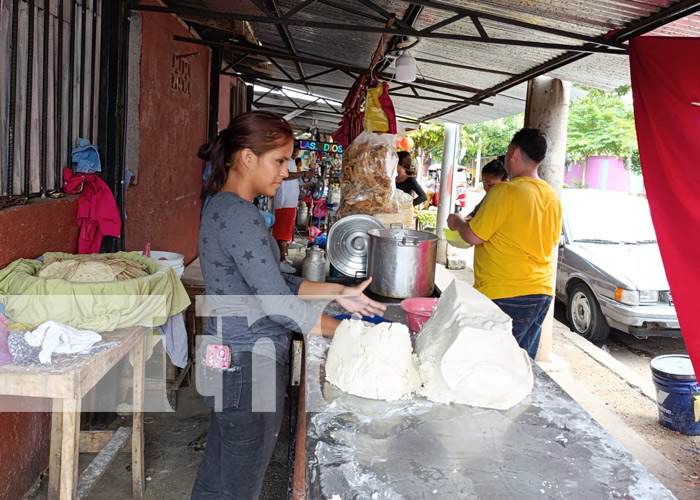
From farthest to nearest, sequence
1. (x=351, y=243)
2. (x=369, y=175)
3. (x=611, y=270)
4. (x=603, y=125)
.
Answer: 1. (x=603, y=125)
2. (x=611, y=270)
3. (x=369, y=175)
4. (x=351, y=243)

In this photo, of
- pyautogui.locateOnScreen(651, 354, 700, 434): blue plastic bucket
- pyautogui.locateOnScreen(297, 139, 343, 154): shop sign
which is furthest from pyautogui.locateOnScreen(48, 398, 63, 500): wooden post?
pyautogui.locateOnScreen(297, 139, 343, 154): shop sign

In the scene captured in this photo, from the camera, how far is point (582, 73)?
474 centimetres

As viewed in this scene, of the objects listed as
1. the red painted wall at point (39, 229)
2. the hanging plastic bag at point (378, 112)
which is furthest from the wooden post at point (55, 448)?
the hanging plastic bag at point (378, 112)

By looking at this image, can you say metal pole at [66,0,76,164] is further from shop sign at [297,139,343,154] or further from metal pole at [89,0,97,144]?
shop sign at [297,139,343,154]

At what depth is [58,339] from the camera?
7.38 feet

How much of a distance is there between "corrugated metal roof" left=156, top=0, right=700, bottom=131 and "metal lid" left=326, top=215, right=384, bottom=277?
1348 mm

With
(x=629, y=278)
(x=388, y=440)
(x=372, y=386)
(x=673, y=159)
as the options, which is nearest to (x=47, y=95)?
(x=372, y=386)

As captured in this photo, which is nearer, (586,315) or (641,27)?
(641,27)

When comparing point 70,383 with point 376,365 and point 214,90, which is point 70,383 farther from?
point 214,90

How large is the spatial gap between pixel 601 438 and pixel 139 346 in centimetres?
217

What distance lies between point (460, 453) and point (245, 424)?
0.88 metres

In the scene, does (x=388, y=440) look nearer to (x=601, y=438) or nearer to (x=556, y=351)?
(x=601, y=438)

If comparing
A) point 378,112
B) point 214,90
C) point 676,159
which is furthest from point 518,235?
point 214,90

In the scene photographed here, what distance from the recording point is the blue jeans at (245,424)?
2.14 metres
